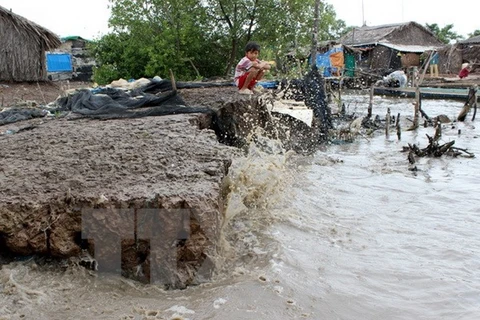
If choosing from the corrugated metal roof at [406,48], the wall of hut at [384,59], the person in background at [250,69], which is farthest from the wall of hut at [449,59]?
the person in background at [250,69]

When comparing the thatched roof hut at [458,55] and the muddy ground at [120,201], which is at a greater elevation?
the thatched roof hut at [458,55]

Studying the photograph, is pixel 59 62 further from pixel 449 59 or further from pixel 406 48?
pixel 449 59

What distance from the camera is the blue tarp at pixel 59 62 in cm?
2627

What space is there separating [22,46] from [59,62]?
11439mm

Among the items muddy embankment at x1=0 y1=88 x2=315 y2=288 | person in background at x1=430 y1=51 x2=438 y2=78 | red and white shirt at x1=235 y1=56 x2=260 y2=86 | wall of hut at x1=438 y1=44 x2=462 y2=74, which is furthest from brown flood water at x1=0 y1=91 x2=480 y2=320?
wall of hut at x1=438 y1=44 x2=462 y2=74

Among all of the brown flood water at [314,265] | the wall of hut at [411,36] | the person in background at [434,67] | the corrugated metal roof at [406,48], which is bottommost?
the brown flood water at [314,265]

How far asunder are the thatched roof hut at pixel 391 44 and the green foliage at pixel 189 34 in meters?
Result: 16.2

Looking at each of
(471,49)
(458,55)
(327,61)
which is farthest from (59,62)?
(471,49)

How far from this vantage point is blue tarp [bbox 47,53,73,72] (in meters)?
26.3

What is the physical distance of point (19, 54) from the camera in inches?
625

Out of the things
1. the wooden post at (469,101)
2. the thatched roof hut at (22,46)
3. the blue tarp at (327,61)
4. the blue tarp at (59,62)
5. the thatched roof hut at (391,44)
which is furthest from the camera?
the thatched roof hut at (391,44)

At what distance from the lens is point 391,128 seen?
13.4m

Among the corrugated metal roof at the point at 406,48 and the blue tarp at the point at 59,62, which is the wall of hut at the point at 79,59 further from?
the corrugated metal roof at the point at 406,48

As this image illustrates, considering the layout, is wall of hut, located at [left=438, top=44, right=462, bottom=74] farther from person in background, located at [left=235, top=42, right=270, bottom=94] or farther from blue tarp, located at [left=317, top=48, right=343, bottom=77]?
person in background, located at [left=235, top=42, right=270, bottom=94]
